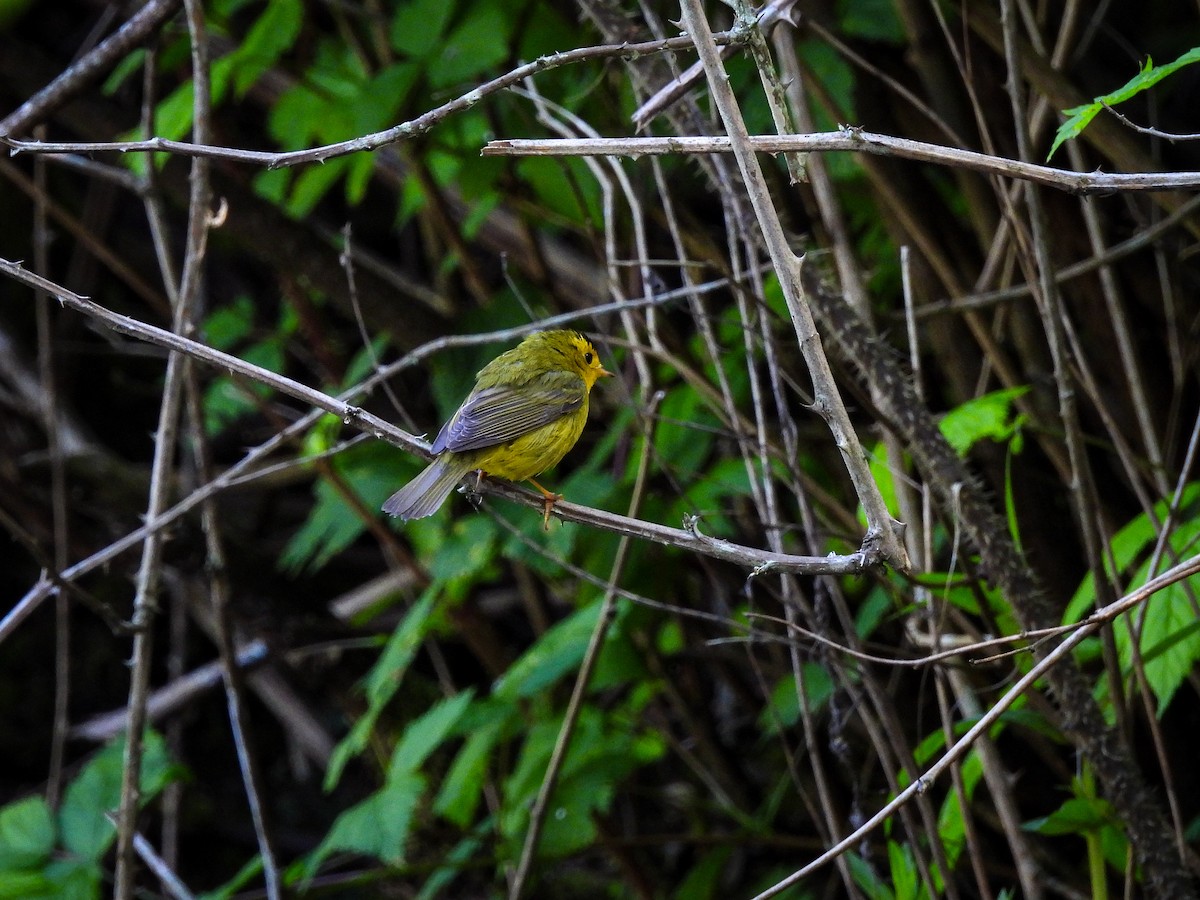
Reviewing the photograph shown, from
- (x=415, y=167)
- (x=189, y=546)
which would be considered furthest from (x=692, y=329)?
(x=189, y=546)

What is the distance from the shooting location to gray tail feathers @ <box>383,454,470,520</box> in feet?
8.68

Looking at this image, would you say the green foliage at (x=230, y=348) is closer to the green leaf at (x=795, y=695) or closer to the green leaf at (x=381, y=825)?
the green leaf at (x=381, y=825)

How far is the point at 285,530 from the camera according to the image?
5.84m

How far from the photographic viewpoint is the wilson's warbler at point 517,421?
8.95ft

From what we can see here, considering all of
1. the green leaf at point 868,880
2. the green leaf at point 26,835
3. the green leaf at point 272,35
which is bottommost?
the green leaf at point 868,880

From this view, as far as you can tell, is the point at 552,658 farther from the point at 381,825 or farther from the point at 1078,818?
the point at 1078,818

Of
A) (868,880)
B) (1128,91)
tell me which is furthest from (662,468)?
(1128,91)

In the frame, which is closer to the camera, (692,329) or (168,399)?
(168,399)

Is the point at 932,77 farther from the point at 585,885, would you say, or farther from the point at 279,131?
the point at 585,885

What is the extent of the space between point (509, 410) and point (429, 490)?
1.20 ft

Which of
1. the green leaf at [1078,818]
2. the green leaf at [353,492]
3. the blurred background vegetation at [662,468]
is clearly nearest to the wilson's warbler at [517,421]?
the blurred background vegetation at [662,468]

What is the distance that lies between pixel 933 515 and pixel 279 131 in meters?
2.40

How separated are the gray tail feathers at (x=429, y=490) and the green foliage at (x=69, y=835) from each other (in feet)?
4.49

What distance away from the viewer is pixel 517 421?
116 inches
